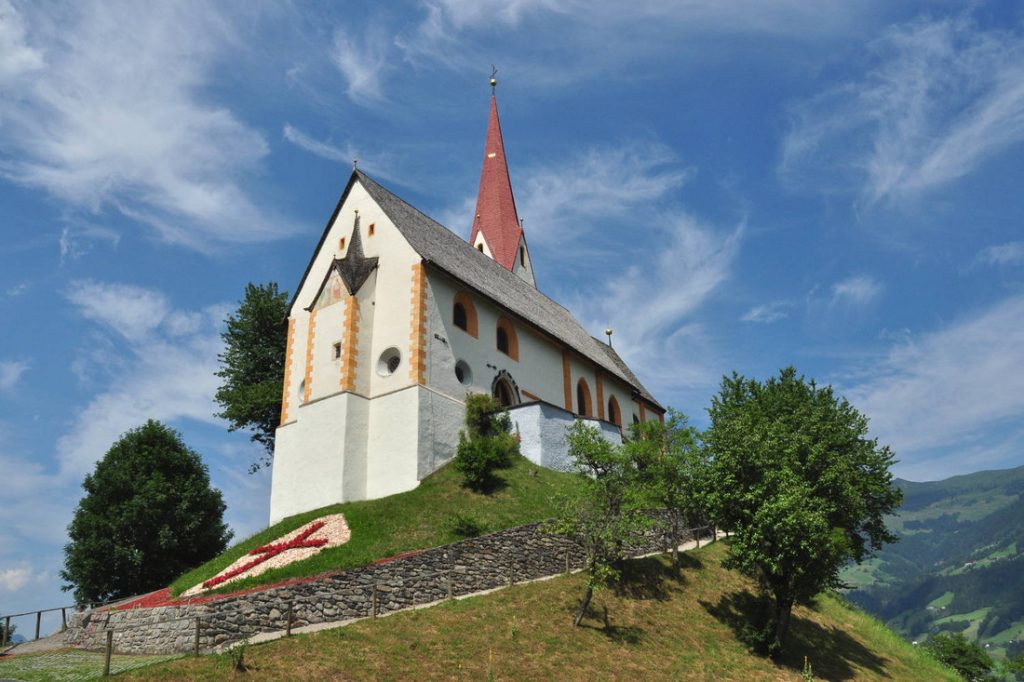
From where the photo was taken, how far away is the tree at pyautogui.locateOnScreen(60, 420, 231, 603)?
116ft

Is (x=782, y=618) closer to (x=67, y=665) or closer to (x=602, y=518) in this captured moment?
(x=602, y=518)

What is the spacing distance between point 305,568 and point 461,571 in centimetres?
495

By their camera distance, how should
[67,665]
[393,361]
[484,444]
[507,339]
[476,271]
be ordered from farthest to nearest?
[476,271]
[507,339]
[393,361]
[484,444]
[67,665]

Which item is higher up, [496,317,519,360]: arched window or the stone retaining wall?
[496,317,519,360]: arched window

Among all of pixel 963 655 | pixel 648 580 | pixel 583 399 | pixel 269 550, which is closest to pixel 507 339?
pixel 583 399

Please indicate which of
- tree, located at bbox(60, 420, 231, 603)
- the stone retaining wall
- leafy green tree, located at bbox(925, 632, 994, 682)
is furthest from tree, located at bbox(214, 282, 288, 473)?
leafy green tree, located at bbox(925, 632, 994, 682)

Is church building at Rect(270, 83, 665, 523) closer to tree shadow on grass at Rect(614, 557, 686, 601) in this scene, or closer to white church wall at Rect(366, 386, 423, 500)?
white church wall at Rect(366, 386, 423, 500)

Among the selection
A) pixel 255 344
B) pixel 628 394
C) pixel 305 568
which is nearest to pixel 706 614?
pixel 305 568

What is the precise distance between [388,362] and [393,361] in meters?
0.27

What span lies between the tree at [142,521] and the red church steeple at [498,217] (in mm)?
27327

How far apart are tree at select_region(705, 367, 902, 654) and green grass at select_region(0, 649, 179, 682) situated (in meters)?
16.5

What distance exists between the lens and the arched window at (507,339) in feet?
131

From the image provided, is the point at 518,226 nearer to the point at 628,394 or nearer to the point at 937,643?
the point at 628,394

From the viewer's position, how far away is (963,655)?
188 ft
